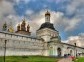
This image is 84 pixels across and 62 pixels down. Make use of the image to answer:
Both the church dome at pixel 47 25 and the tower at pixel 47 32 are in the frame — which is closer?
the tower at pixel 47 32

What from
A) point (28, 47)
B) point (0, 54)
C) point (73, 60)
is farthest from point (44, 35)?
point (73, 60)

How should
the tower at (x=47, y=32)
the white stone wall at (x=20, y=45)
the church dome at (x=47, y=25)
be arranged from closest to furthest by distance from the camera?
1. the white stone wall at (x=20, y=45)
2. the tower at (x=47, y=32)
3. the church dome at (x=47, y=25)

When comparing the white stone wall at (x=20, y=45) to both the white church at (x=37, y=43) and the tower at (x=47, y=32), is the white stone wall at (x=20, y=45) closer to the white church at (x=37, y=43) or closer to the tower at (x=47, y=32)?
the white church at (x=37, y=43)

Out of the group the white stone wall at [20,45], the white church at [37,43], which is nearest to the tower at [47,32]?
the white church at [37,43]

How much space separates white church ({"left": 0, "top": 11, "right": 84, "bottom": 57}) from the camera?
75188 mm

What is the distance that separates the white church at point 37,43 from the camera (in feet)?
247

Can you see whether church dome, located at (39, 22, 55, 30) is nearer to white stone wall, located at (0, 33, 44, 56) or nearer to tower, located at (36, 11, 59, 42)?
tower, located at (36, 11, 59, 42)

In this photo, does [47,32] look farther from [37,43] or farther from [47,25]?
[37,43]

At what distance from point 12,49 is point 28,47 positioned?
7.82 metres

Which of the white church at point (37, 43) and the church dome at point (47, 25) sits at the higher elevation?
the church dome at point (47, 25)

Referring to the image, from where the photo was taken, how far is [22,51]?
7956 cm

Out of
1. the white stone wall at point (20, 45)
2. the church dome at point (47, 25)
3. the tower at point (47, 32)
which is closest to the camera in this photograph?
the white stone wall at point (20, 45)

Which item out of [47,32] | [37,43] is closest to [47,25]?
[47,32]

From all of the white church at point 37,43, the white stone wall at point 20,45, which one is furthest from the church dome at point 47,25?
the white stone wall at point 20,45
